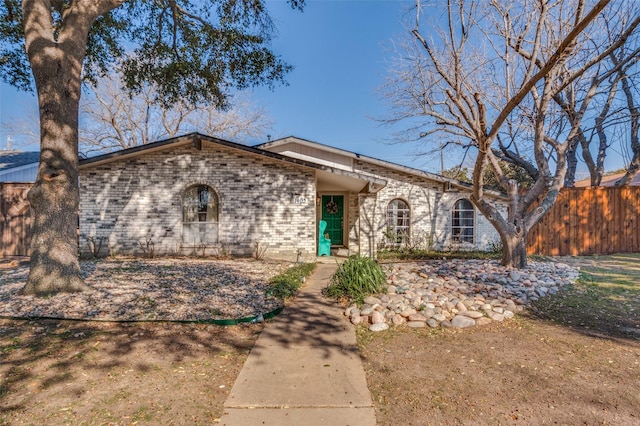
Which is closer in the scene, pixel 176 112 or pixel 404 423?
pixel 404 423

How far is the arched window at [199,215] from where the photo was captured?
32.8 feet

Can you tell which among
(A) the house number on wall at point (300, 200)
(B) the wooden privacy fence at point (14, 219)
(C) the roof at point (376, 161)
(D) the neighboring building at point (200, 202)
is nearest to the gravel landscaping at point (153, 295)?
(D) the neighboring building at point (200, 202)

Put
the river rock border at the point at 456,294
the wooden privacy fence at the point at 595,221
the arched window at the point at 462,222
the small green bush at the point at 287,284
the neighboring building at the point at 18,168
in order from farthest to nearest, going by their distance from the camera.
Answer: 1. the neighboring building at the point at 18,168
2. the arched window at the point at 462,222
3. the wooden privacy fence at the point at 595,221
4. the small green bush at the point at 287,284
5. the river rock border at the point at 456,294

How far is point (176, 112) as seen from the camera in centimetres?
2203

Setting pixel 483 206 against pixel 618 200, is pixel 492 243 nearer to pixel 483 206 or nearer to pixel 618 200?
pixel 618 200

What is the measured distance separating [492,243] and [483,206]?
592 cm

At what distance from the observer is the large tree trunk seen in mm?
5203

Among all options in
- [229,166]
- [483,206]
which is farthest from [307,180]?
[483,206]

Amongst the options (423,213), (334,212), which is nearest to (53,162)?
(334,212)

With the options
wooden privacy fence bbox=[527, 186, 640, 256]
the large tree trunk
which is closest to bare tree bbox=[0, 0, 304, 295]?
the large tree trunk

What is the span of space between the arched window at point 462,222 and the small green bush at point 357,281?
7864 mm


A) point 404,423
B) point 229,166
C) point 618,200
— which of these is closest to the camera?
point 404,423

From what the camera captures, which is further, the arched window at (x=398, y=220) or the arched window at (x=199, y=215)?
the arched window at (x=398, y=220)

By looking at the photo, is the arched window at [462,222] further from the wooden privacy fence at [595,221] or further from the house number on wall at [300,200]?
the house number on wall at [300,200]
